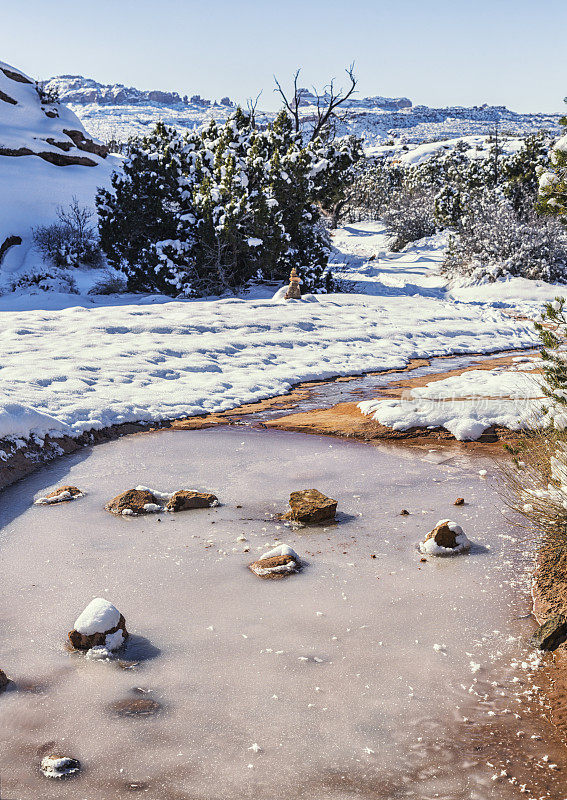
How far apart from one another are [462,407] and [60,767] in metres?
5.95

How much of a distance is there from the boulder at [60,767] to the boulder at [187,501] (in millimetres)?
2783

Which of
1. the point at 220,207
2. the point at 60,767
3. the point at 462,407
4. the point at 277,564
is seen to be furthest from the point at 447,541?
the point at 220,207

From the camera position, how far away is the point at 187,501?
5.50 metres

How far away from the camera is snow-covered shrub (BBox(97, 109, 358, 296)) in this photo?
17375 millimetres

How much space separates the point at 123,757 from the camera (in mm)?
2824

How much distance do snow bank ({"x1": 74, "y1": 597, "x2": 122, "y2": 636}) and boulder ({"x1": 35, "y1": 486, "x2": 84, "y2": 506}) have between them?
7.24 ft

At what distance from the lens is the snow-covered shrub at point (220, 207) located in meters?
17.4

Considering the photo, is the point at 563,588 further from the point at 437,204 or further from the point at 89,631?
the point at 437,204

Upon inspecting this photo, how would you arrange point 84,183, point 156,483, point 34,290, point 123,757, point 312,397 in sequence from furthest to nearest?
point 84,183, point 34,290, point 312,397, point 156,483, point 123,757

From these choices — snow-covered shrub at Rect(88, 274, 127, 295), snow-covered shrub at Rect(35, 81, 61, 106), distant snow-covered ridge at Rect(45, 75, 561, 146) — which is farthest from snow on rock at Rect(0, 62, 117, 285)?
distant snow-covered ridge at Rect(45, 75, 561, 146)

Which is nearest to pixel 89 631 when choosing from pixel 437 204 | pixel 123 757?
pixel 123 757

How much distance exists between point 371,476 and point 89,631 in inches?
129

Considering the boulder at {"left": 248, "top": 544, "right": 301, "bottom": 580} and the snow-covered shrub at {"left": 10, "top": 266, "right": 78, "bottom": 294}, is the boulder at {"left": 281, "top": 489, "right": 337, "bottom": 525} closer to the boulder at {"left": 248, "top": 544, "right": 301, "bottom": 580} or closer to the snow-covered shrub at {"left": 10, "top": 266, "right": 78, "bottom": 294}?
the boulder at {"left": 248, "top": 544, "right": 301, "bottom": 580}

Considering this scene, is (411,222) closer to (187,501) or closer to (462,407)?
(462,407)
